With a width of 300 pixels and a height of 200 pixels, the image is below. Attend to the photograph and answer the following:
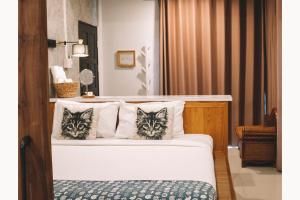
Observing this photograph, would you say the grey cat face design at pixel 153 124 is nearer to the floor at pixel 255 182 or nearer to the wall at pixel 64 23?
the floor at pixel 255 182

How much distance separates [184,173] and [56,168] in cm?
87

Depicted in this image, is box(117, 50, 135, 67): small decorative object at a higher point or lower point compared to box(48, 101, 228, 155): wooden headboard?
higher

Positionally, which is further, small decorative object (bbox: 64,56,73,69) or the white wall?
the white wall

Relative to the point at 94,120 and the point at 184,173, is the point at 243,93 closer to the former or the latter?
the point at 94,120

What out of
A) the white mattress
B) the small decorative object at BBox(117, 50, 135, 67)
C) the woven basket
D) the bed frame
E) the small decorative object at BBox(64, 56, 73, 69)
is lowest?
the white mattress

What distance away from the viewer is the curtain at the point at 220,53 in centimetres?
603

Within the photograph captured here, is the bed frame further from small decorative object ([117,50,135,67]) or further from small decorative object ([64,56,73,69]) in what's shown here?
small decorative object ([117,50,135,67])

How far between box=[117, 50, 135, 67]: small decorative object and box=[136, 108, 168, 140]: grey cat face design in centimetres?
273

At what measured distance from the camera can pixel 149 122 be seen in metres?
3.71

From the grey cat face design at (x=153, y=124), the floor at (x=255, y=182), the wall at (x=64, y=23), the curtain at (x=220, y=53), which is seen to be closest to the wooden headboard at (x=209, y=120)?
the floor at (x=255, y=182)

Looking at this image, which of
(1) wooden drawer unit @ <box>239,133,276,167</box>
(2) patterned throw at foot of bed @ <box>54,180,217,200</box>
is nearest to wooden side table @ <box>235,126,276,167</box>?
(1) wooden drawer unit @ <box>239,133,276,167</box>

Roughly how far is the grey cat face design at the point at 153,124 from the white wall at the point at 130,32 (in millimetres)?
2681

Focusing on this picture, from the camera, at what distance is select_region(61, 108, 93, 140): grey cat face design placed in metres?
3.76
